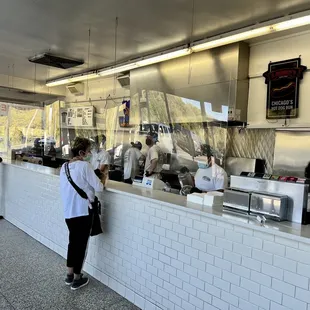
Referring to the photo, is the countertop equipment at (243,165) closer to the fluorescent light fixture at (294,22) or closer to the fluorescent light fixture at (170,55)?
the fluorescent light fixture at (170,55)

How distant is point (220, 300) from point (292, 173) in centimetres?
297

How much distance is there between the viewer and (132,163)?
6.55m

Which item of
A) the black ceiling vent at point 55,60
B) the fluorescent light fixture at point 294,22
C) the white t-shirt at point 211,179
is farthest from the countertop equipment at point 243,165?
the black ceiling vent at point 55,60

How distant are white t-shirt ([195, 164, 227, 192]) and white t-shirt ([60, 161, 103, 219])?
1.69m

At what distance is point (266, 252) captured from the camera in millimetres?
2062

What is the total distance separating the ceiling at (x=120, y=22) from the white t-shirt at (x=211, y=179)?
6.64 ft

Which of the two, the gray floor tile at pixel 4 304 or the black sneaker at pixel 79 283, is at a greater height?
the black sneaker at pixel 79 283

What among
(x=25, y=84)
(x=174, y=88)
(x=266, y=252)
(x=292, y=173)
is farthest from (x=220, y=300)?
(x=25, y=84)

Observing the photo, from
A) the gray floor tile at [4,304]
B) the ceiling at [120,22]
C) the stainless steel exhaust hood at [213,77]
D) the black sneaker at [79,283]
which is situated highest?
the ceiling at [120,22]

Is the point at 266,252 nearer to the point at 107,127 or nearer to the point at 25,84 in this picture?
the point at 107,127

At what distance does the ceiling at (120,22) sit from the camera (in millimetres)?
3836

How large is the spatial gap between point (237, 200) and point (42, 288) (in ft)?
7.25

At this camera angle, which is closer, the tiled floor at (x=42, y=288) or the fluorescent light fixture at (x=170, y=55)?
the tiled floor at (x=42, y=288)

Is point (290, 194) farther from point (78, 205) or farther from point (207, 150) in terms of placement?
point (207, 150)
